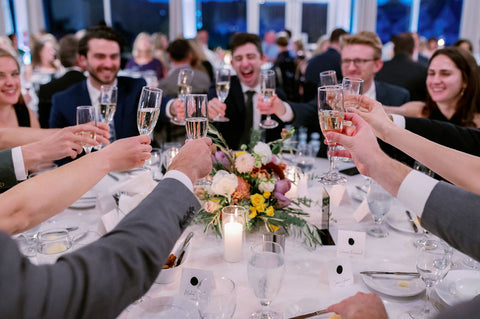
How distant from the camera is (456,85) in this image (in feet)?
8.66

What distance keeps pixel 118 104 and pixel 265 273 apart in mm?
2383

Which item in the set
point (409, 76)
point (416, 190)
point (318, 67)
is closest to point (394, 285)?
point (416, 190)

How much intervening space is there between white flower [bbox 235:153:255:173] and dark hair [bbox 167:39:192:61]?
373cm

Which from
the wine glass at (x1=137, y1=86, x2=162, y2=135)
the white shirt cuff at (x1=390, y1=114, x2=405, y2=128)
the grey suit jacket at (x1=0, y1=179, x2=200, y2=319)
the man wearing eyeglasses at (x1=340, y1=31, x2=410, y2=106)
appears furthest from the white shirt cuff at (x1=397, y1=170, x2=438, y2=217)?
the man wearing eyeglasses at (x1=340, y1=31, x2=410, y2=106)

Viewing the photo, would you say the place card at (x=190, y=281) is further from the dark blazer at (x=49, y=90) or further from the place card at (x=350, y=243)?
the dark blazer at (x=49, y=90)

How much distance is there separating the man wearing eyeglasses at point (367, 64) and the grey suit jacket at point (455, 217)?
224 centimetres

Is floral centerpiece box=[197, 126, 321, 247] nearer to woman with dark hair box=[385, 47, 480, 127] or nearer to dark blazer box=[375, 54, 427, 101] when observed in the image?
woman with dark hair box=[385, 47, 480, 127]

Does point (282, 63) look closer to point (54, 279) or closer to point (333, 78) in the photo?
point (333, 78)

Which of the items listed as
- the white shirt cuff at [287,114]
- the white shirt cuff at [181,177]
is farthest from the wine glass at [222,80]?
the white shirt cuff at [181,177]

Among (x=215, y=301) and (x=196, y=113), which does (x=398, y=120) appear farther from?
(x=215, y=301)

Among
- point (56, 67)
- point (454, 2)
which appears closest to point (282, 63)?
point (56, 67)

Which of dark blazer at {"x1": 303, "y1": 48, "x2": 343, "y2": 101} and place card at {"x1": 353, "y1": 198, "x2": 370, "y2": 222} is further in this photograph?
dark blazer at {"x1": 303, "y1": 48, "x2": 343, "y2": 101}

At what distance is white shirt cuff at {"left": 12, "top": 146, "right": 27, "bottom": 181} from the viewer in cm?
157

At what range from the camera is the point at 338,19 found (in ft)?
36.5
